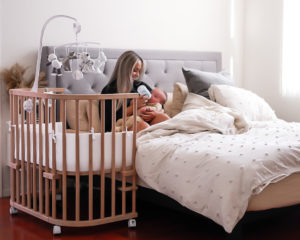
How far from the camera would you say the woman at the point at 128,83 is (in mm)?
3141

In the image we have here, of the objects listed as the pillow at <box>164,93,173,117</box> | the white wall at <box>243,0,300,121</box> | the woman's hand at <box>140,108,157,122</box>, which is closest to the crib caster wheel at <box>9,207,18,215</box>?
the woman's hand at <box>140,108,157,122</box>

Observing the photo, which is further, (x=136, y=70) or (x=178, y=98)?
(x=178, y=98)

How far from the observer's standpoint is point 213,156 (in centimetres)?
242

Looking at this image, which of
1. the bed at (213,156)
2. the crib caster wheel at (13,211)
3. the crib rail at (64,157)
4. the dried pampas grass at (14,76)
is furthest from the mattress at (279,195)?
the dried pampas grass at (14,76)

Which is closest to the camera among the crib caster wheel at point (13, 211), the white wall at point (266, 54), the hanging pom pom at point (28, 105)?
the hanging pom pom at point (28, 105)

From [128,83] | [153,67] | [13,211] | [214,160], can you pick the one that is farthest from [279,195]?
[153,67]

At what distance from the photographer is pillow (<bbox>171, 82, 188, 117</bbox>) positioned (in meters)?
3.58

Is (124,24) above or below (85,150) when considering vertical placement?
above

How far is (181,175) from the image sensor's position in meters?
2.52

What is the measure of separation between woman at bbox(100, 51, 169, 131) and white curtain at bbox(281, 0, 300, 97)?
158 cm

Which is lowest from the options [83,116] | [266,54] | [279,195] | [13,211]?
[13,211]

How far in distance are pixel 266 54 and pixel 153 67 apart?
1.21 metres

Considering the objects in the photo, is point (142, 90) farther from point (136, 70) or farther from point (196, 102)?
point (196, 102)

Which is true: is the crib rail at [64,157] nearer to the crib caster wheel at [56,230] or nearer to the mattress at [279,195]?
the crib caster wheel at [56,230]
